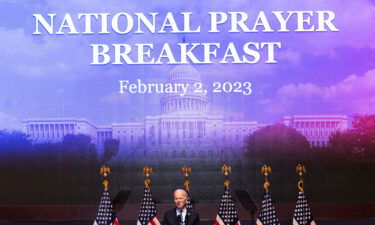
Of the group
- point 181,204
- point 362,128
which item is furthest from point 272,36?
point 181,204

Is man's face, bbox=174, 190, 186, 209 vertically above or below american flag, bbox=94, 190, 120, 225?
above

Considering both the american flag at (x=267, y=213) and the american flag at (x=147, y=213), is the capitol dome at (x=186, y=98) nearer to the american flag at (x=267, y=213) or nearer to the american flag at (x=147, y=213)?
the american flag at (x=147, y=213)

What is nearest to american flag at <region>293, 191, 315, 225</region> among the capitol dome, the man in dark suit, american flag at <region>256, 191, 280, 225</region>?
american flag at <region>256, 191, 280, 225</region>

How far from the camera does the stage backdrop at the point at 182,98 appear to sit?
855 centimetres

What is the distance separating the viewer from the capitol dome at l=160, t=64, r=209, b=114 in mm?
8594

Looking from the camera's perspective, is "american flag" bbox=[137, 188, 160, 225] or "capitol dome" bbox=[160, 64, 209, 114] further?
"capitol dome" bbox=[160, 64, 209, 114]

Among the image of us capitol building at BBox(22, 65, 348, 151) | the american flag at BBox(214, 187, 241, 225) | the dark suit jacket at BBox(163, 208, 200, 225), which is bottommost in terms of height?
the american flag at BBox(214, 187, 241, 225)

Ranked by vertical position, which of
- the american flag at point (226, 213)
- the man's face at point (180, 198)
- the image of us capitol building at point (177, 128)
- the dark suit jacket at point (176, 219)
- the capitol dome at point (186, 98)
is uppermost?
the capitol dome at point (186, 98)

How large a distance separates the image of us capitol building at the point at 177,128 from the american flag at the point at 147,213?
1.99 meters

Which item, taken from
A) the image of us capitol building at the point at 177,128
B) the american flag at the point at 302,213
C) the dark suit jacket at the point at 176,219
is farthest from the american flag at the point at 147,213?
the image of us capitol building at the point at 177,128

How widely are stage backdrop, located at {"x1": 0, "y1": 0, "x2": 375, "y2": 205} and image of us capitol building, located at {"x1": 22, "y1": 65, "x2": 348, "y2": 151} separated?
0.05 ft

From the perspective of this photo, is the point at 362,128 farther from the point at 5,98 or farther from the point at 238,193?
the point at 5,98

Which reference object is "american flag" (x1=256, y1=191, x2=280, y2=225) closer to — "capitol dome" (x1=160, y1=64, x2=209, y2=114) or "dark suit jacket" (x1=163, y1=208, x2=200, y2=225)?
"dark suit jacket" (x1=163, y1=208, x2=200, y2=225)

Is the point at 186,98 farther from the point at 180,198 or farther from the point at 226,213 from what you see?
the point at 180,198
